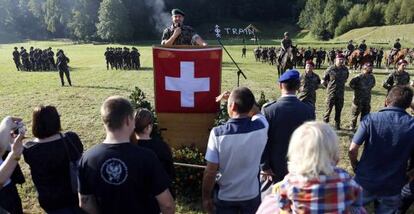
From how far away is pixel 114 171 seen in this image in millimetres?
2502

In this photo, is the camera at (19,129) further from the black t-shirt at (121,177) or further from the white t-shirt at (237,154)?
the white t-shirt at (237,154)

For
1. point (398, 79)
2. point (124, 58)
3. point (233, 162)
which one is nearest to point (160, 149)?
point (233, 162)

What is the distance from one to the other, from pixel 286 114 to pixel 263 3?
9067 cm

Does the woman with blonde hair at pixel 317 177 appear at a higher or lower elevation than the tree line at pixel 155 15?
lower

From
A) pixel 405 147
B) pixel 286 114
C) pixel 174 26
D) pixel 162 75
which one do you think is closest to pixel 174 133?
pixel 162 75

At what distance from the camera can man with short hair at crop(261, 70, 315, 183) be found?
3.93 meters

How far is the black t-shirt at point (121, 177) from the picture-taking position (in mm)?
2482

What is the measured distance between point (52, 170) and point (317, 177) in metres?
2.02

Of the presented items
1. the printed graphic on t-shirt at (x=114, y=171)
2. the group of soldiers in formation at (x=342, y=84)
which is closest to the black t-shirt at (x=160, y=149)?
the printed graphic on t-shirt at (x=114, y=171)

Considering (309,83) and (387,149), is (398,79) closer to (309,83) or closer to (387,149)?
(309,83)

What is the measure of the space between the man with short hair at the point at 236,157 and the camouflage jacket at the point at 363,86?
6276mm

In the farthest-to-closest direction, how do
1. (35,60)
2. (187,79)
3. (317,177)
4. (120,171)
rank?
(35,60) < (187,79) < (120,171) < (317,177)

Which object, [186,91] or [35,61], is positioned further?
[35,61]

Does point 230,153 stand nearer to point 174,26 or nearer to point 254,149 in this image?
point 254,149
